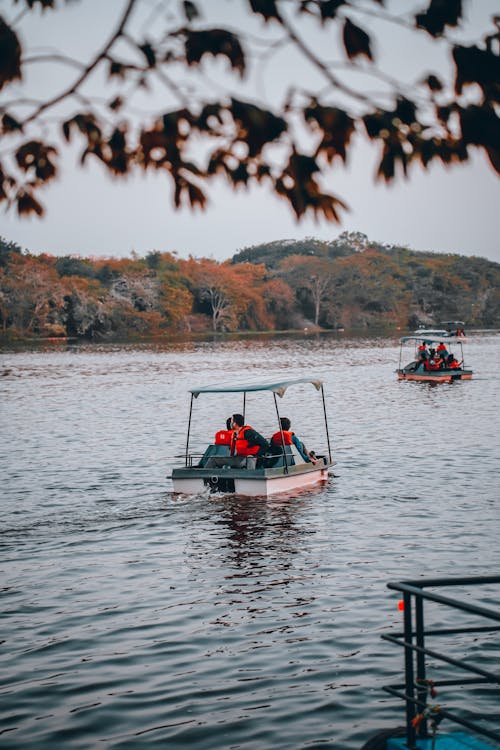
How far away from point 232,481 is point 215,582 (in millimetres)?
5626

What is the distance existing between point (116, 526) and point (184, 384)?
38506 mm

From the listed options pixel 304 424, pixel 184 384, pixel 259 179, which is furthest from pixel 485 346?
pixel 259 179

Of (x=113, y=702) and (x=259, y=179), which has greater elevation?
(x=259, y=179)

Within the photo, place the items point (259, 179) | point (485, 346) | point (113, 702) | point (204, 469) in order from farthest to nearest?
point (485, 346) → point (204, 469) → point (113, 702) → point (259, 179)

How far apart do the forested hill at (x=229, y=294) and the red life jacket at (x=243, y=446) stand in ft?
317

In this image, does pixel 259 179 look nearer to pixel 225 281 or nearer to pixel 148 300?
pixel 148 300

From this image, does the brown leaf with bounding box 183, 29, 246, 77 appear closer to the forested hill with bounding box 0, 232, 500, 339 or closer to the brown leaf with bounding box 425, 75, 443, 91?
the brown leaf with bounding box 425, 75, 443, 91

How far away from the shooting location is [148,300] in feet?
439

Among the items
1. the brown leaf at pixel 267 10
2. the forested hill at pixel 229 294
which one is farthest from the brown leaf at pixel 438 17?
the forested hill at pixel 229 294

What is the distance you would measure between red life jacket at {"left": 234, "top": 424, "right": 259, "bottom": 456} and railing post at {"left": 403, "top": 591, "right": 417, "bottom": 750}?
1357 cm

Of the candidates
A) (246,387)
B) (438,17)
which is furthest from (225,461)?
(438,17)

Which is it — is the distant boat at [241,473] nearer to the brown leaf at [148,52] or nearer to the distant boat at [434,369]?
the brown leaf at [148,52]

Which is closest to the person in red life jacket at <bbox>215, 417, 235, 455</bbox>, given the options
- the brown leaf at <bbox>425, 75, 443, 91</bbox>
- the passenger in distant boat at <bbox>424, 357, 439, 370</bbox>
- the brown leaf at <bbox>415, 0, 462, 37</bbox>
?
the brown leaf at <bbox>425, 75, 443, 91</bbox>

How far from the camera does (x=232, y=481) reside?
20500 millimetres
